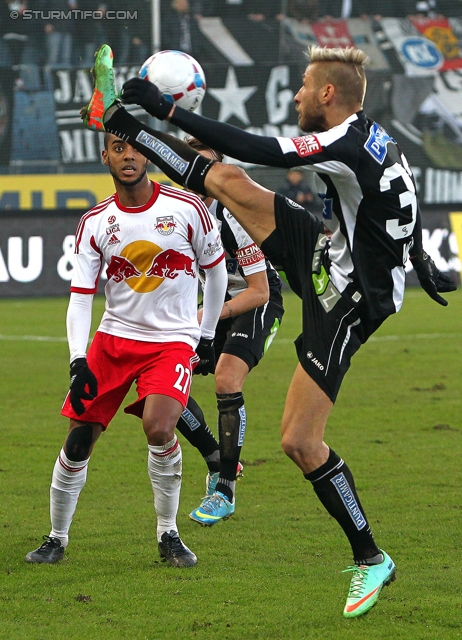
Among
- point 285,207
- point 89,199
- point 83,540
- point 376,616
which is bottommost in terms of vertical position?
point 89,199

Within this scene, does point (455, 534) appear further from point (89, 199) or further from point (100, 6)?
point (100, 6)

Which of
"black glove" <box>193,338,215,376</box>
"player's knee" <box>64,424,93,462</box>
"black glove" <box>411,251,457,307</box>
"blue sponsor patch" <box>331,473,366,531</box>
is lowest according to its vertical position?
"player's knee" <box>64,424,93,462</box>

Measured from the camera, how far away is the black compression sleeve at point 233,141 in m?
4.05

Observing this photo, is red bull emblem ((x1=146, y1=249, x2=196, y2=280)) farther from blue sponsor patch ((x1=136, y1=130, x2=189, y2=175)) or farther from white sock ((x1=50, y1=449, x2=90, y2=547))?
white sock ((x1=50, y1=449, x2=90, y2=547))

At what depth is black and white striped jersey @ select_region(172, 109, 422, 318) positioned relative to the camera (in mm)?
4066

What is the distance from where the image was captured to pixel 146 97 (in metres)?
4.04

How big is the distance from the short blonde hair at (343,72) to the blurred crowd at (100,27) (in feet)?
63.6

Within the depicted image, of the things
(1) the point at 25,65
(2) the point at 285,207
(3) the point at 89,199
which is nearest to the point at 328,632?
(2) the point at 285,207

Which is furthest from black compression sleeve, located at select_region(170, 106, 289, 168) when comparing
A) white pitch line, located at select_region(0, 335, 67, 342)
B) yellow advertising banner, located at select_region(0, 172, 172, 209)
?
yellow advertising banner, located at select_region(0, 172, 172, 209)

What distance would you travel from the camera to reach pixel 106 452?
7551mm

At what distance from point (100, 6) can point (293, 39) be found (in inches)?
191

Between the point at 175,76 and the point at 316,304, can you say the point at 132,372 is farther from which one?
the point at 175,76

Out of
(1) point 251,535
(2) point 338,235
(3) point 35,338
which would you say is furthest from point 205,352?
(3) point 35,338

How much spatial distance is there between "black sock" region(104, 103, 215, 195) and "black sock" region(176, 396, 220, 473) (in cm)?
221
